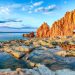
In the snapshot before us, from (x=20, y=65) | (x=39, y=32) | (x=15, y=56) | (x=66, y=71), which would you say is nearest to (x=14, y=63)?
(x=20, y=65)

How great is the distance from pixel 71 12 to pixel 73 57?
238 ft

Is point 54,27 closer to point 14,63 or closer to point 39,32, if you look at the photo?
point 39,32

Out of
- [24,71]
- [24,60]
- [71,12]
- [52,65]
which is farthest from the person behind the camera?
[71,12]

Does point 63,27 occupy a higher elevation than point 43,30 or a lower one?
higher

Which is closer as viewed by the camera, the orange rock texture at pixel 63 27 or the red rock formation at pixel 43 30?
the orange rock texture at pixel 63 27

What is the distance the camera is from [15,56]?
23094 mm

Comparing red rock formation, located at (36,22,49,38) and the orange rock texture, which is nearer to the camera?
the orange rock texture

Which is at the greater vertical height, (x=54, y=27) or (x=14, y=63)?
(x=54, y=27)

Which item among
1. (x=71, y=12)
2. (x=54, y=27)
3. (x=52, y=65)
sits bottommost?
(x=52, y=65)

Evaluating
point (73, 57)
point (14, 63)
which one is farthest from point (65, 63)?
point (14, 63)

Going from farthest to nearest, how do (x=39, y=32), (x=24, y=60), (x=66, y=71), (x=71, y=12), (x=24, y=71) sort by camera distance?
(x=39, y=32) < (x=71, y=12) < (x=24, y=60) < (x=66, y=71) < (x=24, y=71)

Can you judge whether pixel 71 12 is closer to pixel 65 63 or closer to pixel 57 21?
pixel 57 21

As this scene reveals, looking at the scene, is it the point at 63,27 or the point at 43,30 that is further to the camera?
the point at 43,30

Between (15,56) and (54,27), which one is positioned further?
(54,27)
